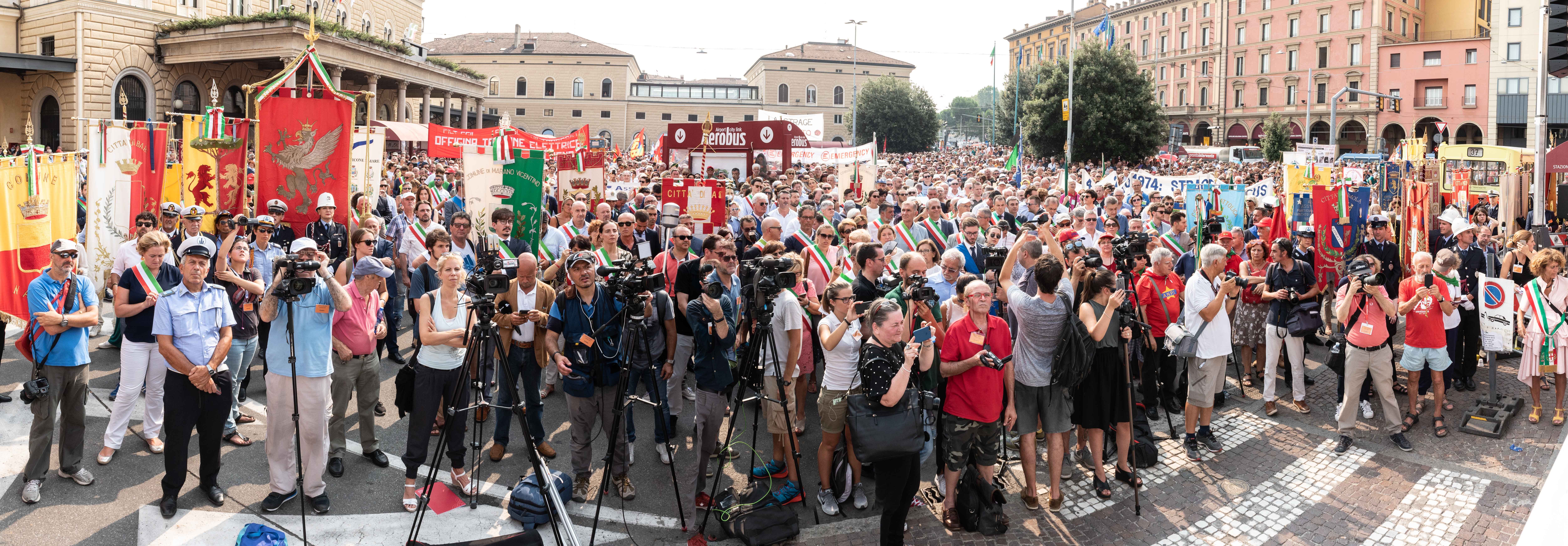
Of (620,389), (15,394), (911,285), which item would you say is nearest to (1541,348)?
(911,285)

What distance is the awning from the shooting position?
3200cm

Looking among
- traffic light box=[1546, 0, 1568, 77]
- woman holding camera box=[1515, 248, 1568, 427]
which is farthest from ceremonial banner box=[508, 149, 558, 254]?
traffic light box=[1546, 0, 1568, 77]

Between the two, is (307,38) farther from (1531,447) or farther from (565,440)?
(1531,447)

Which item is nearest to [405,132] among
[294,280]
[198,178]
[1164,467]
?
[198,178]

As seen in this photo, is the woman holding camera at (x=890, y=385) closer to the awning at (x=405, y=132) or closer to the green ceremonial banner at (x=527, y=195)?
the green ceremonial banner at (x=527, y=195)

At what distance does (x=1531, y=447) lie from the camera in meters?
7.30

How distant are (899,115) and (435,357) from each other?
2599 inches

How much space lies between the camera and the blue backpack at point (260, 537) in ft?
15.5

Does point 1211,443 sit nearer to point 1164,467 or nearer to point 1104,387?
point 1164,467

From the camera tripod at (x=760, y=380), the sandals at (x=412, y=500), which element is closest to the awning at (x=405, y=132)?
the sandals at (x=412, y=500)

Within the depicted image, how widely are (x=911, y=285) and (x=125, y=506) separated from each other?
198 inches

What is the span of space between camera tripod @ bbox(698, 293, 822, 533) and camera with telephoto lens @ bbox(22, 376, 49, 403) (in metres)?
4.11

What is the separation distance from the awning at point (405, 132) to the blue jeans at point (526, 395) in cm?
2639

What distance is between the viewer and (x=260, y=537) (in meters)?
4.78
